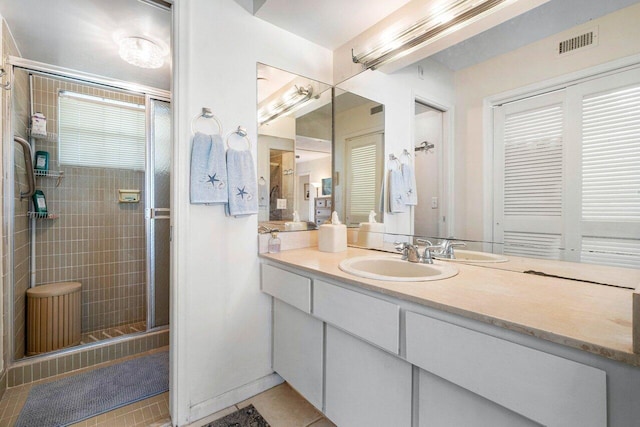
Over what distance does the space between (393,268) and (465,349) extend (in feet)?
2.27

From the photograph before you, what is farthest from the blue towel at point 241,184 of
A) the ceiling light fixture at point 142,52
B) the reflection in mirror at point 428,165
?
the ceiling light fixture at point 142,52

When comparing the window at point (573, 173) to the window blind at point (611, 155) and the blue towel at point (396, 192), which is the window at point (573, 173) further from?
the blue towel at point (396, 192)

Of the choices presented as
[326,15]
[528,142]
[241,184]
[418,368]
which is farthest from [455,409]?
[326,15]

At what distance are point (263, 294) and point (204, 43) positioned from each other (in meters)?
1.44

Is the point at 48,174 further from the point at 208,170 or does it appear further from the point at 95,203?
the point at 208,170

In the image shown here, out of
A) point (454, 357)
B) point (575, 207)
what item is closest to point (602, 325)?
point (454, 357)

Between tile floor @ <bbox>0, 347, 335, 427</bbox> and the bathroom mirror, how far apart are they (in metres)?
1.11

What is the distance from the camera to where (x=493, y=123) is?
3.82 feet

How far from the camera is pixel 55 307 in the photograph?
2107mm

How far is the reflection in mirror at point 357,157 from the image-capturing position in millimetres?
1760

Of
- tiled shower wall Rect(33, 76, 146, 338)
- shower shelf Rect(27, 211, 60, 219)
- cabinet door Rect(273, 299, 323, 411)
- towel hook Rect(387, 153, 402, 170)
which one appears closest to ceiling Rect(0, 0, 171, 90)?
tiled shower wall Rect(33, 76, 146, 338)

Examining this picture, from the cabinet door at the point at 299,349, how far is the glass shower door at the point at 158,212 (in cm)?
132

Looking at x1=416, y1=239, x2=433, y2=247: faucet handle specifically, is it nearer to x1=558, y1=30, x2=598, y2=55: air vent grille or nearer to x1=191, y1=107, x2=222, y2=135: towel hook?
x1=558, y1=30, x2=598, y2=55: air vent grille

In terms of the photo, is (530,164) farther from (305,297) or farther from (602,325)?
(305,297)
